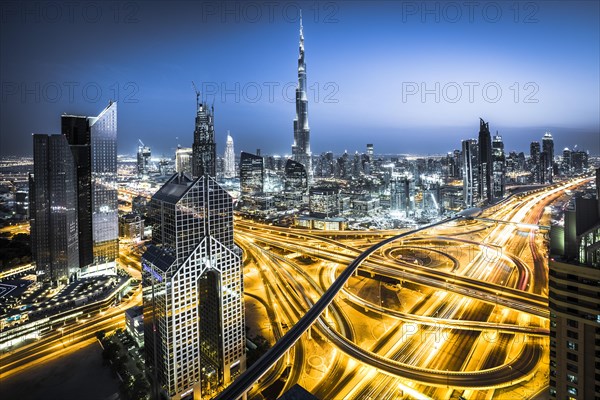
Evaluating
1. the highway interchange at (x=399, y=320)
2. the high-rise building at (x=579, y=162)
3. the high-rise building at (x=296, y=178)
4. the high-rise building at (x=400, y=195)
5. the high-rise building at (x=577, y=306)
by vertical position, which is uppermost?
the high-rise building at (x=579, y=162)

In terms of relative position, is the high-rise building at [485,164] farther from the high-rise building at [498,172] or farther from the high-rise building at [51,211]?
the high-rise building at [51,211]

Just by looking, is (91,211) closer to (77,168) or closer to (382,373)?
(77,168)

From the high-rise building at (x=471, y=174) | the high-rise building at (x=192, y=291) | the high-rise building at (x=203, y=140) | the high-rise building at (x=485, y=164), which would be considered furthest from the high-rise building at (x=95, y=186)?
the high-rise building at (x=485, y=164)

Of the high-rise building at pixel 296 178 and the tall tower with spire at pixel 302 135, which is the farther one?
the tall tower with spire at pixel 302 135

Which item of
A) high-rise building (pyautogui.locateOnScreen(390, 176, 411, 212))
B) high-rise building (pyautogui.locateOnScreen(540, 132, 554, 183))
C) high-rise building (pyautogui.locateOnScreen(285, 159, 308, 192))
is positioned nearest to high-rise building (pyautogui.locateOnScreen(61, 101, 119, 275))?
high-rise building (pyautogui.locateOnScreen(390, 176, 411, 212))

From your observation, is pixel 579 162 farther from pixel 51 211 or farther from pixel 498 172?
pixel 51 211

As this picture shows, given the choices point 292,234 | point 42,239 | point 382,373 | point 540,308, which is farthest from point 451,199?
point 42,239

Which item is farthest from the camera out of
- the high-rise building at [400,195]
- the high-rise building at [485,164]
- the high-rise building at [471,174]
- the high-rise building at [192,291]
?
the high-rise building at [485,164]
